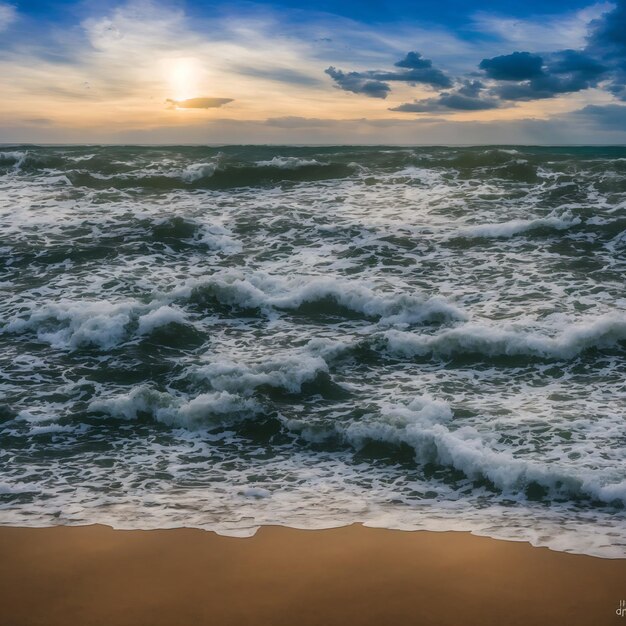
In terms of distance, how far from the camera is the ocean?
6.02 meters

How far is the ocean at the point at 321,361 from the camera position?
6016 millimetres

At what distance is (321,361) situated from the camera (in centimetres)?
902

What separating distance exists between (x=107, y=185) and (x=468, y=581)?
59.7ft

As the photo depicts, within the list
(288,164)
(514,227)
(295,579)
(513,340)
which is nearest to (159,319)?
(513,340)

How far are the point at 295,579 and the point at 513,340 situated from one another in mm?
5793

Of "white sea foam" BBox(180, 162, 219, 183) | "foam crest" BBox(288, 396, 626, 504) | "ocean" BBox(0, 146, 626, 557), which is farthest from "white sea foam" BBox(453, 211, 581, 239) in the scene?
"white sea foam" BBox(180, 162, 219, 183)

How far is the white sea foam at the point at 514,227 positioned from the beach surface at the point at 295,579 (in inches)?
417

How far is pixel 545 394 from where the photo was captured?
8188 millimetres

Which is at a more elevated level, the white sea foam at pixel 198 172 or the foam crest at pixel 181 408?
the white sea foam at pixel 198 172

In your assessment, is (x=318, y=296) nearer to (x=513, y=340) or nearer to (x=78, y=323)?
(x=513, y=340)

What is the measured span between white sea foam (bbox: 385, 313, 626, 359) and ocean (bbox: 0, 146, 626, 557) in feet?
0.09

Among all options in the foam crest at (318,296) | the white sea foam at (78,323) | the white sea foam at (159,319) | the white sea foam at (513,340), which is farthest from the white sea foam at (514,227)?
the white sea foam at (78,323)

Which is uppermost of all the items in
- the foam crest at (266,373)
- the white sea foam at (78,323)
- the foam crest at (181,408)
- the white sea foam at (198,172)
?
the white sea foam at (198,172)

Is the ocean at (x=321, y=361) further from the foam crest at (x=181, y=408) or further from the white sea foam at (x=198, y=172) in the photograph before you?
the white sea foam at (x=198, y=172)
